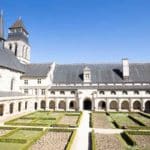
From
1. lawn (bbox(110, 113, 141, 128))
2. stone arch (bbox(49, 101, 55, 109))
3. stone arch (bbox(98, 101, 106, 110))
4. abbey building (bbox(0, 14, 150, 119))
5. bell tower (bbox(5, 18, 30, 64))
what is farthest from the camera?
bell tower (bbox(5, 18, 30, 64))

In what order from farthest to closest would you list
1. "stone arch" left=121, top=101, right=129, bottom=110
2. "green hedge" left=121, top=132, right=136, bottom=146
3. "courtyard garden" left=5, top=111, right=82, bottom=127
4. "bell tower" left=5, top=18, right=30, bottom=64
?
"bell tower" left=5, top=18, right=30, bottom=64 < "stone arch" left=121, top=101, right=129, bottom=110 < "courtyard garden" left=5, top=111, right=82, bottom=127 < "green hedge" left=121, top=132, right=136, bottom=146

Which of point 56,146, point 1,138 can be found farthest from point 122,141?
point 1,138

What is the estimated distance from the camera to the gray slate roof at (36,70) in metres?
47.9

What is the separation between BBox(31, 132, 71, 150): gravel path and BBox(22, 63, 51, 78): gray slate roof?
87.5 feet

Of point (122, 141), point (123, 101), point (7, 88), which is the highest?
point (7, 88)

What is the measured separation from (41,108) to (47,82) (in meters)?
6.87

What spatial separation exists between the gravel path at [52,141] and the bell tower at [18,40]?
117 feet

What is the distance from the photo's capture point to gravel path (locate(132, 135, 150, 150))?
17.5 m

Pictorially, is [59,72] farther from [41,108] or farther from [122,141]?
[122,141]

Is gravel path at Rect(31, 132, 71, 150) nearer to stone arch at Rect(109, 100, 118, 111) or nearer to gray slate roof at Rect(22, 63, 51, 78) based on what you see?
stone arch at Rect(109, 100, 118, 111)

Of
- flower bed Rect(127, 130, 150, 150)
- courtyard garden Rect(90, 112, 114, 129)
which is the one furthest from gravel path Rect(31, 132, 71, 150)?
flower bed Rect(127, 130, 150, 150)

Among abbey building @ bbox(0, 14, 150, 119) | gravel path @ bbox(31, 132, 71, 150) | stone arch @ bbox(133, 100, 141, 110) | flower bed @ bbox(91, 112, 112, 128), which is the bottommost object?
gravel path @ bbox(31, 132, 71, 150)

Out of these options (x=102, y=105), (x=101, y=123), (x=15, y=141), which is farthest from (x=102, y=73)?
(x=15, y=141)

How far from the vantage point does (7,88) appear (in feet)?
134
